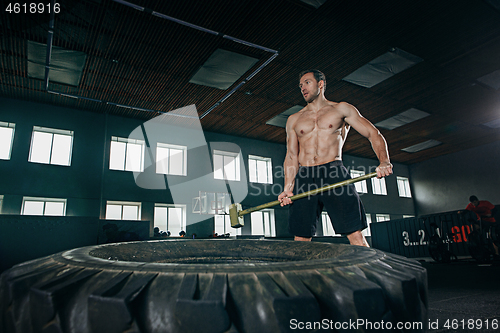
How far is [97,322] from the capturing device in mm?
387

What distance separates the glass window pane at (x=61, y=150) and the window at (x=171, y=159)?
89.5 inches

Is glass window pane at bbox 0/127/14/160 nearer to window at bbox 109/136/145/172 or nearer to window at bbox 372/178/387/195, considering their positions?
window at bbox 109/136/145/172

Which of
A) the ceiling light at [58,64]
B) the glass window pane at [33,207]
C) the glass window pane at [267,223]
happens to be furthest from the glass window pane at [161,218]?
the ceiling light at [58,64]

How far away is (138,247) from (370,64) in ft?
19.4

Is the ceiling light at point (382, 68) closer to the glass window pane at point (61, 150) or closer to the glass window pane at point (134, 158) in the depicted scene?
the glass window pane at point (134, 158)

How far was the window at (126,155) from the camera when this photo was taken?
789cm

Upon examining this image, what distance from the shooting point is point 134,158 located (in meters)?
8.21

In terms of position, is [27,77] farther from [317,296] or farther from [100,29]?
[317,296]

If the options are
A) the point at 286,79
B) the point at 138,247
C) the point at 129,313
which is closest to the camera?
the point at 129,313

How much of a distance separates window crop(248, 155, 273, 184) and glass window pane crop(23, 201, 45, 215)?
597cm

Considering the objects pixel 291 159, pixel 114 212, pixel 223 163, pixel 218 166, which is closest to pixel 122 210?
pixel 114 212

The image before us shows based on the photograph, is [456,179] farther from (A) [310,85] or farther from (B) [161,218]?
(A) [310,85]

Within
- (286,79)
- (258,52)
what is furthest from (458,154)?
(258,52)

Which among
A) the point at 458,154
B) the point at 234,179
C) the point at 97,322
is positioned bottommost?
the point at 97,322
